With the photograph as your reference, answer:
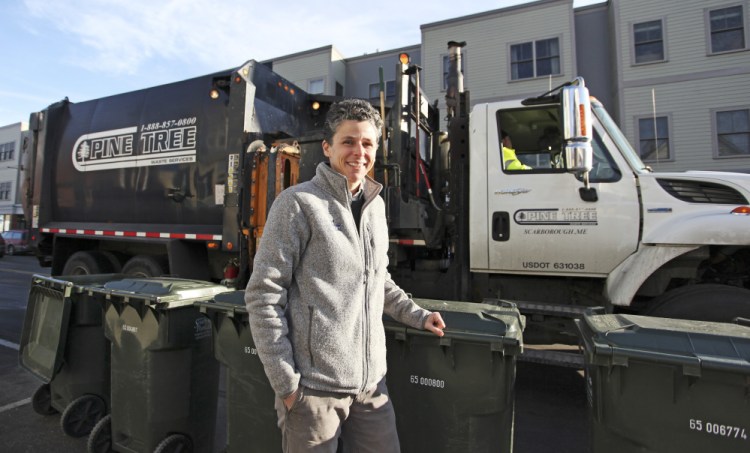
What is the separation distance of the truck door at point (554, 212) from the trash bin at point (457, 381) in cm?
166

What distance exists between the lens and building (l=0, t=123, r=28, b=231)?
3266 cm

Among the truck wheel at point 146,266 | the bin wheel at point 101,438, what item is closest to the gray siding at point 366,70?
the truck wheel at point 146,266

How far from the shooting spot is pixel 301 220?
1559mm

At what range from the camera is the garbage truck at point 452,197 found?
333cm

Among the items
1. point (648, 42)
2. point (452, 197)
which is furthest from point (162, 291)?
point (648, 42)

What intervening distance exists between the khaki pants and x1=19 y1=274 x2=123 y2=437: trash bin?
249 centimetres

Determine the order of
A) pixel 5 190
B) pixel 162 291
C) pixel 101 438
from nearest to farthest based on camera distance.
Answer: pixel 162 291, pixel 101 438, pixel 5 190

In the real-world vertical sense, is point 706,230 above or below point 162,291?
above

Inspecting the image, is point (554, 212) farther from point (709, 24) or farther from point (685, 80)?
point (709, 24)

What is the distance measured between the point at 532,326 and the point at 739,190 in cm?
190

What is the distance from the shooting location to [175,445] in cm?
275

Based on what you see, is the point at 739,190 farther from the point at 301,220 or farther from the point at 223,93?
the point at 223,93

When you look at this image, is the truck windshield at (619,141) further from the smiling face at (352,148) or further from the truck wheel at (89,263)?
the truck wheel at (89,263)

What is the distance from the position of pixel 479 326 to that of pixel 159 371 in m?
2.11
